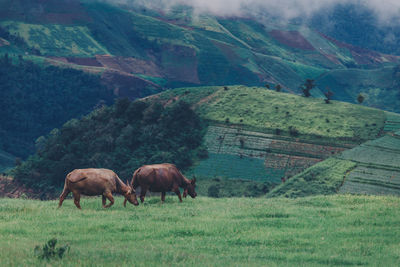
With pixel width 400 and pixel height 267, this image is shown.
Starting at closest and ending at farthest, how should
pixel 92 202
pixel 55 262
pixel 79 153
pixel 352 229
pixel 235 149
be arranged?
pixel 55 262 < pixel 352 229 < pixel 92 202 < pixel 235 149 < pixel 79 153

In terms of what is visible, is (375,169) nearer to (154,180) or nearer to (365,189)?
(365,189)

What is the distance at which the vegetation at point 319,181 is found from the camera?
233ft

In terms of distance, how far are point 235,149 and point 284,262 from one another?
91704 mm

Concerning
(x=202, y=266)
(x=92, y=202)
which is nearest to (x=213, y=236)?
(x=202, y=266)

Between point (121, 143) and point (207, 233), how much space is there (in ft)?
307

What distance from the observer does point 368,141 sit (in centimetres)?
10019

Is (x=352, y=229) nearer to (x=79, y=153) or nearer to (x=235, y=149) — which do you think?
(x=235, y=149)

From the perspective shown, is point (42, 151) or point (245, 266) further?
point (42, 151)

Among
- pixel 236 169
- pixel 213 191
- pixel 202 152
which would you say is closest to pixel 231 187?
pixel 213 191

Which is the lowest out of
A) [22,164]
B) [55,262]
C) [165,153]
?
[22,164]

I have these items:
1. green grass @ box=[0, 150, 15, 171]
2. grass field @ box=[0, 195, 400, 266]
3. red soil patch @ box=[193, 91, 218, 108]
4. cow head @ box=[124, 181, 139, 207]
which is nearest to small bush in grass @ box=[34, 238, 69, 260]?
grass field @ box=[0, 195, 400, 266]

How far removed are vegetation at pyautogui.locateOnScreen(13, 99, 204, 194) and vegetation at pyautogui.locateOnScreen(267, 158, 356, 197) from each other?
31.6 meters

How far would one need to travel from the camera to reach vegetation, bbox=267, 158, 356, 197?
71.1m

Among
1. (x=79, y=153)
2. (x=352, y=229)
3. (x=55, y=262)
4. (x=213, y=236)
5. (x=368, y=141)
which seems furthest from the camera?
(x=79, y=153)
